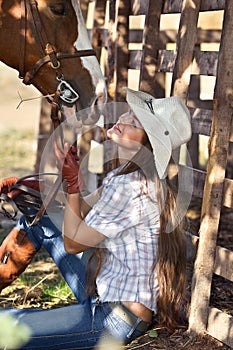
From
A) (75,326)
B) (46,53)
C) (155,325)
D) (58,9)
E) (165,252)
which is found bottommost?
(155,325)

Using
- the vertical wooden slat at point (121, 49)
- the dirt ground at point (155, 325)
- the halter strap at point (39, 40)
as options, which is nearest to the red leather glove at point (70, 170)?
the dirt ground at point (155, 325)

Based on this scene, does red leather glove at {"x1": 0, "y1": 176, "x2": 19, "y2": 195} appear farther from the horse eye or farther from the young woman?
the horse eye

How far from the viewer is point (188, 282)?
3545 millimetres

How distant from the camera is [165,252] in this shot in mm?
2783

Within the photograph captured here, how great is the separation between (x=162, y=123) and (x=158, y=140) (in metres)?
0.09

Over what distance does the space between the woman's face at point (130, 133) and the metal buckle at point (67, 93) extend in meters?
0.80

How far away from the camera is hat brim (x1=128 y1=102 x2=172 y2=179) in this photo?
2594mm

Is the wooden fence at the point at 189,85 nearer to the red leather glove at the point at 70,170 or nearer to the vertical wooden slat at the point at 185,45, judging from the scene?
the vertical wooden slat at the point at 185,45

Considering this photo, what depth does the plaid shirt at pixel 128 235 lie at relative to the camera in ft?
8.87

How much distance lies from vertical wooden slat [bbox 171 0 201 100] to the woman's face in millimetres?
640

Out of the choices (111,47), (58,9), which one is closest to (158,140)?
(58,9)

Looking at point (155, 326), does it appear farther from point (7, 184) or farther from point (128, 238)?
point (7, 184)

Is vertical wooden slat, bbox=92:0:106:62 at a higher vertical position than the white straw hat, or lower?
higher

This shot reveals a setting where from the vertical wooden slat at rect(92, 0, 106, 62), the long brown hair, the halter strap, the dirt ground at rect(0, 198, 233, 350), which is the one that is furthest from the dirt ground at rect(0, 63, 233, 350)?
the vertical wooden slat at rect(92, 0, 106, 62)
